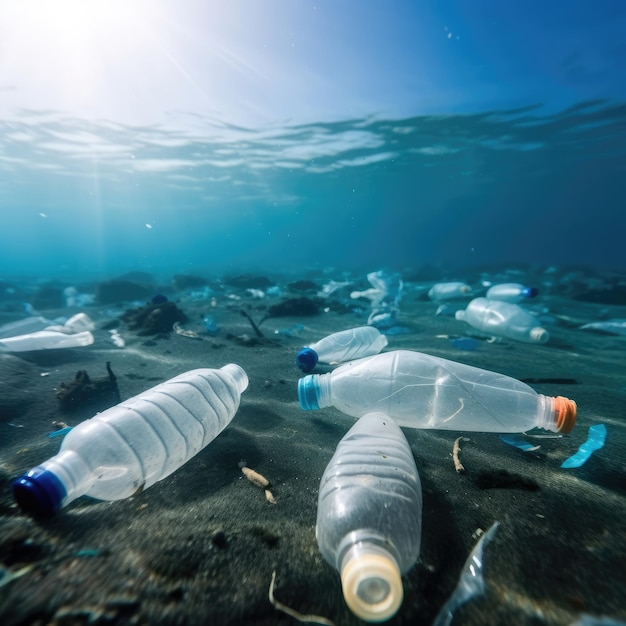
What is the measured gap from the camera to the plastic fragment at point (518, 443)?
1909 millimetres

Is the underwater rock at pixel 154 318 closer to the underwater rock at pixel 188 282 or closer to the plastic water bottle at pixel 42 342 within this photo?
the plastic water bottle at pixel 42 342

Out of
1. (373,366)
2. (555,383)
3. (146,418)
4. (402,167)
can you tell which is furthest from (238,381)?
(402,167)

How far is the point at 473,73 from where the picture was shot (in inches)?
463

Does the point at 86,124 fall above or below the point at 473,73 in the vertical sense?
below

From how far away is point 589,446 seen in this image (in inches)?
73.5

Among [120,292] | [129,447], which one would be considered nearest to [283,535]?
[129,447]

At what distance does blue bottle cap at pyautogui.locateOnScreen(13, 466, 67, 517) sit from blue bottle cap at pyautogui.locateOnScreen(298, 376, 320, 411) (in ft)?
3.94

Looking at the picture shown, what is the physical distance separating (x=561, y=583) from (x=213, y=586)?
3.56 ft

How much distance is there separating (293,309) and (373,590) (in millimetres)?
5727

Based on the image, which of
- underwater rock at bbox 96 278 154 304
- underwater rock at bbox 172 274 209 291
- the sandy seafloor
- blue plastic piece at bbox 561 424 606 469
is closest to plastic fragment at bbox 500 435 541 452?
the sandy seafloor

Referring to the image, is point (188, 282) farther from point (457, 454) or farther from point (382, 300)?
point (457, 454)

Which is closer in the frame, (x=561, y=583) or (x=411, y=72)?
(x=561, y=583)

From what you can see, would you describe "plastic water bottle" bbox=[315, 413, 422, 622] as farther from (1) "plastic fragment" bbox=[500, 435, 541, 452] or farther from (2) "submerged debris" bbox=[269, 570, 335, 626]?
(1) "plastic fragment" bbox=[500, 435, 541, 452]

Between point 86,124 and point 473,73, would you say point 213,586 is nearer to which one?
point 473,73
